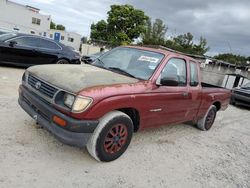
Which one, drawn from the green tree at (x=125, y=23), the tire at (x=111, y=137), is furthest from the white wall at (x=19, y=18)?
the tire at (x=111, y=137)

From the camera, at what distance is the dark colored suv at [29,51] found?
10.2 meters

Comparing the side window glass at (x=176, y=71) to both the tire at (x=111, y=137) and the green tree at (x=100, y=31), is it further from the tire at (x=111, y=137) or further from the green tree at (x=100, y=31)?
the green tree at (x=100, y=31)

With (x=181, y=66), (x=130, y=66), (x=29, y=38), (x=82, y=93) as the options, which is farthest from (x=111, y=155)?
(x=29, y=38)

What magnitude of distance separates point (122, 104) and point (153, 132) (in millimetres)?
2185

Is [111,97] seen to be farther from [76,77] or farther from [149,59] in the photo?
[149,59]

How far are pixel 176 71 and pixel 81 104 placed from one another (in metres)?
2.42

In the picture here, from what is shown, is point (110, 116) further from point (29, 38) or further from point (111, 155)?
point (29, 38)

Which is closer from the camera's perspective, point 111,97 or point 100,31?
point 111,97

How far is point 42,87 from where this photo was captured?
3990 millimetres

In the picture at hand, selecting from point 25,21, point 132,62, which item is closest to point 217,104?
point 132,62

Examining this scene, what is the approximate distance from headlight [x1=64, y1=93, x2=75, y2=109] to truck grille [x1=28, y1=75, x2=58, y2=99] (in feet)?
0.63

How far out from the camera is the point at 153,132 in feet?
19.4

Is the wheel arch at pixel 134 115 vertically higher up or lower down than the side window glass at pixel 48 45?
lower down

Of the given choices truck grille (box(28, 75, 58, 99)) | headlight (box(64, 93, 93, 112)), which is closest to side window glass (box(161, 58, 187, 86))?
headlight (box(64, 93, 93, 112))
